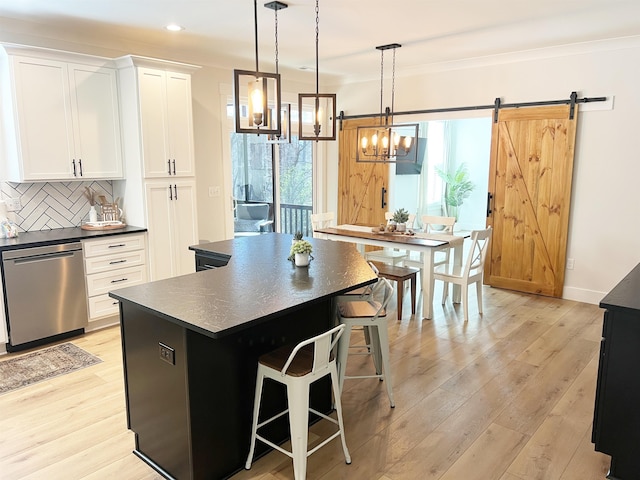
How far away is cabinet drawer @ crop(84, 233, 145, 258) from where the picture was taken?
4430 millimetres

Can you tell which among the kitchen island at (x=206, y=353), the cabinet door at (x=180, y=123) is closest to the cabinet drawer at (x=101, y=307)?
the cabinet door at (x=180, y=123)

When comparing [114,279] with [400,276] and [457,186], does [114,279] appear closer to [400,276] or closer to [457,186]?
[400,276]

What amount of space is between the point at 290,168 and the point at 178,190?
2.52m

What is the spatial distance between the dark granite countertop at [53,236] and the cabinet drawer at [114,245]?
60mm

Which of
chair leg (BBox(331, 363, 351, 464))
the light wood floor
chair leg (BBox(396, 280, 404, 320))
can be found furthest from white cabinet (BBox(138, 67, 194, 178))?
chair leg (BBox(331, 363, 351, 464))

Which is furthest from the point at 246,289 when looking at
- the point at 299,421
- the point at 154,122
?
the point at 154,122

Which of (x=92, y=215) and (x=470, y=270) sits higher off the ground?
(x=92, y=215)

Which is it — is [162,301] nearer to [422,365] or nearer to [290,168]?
[422,365]

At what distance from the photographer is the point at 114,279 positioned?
4.66 metres

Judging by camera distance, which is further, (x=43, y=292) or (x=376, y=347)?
(x=43, y=292)

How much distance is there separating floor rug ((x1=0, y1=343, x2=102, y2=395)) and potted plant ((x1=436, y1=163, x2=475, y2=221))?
710 cm

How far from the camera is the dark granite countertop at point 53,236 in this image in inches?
157

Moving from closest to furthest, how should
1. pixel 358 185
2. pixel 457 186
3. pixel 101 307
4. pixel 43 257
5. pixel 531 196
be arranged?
1. pixel 43 257
2. pixel 101 307
3. pixel 531 196
4. pixel 358 185
5. pixel 457 186

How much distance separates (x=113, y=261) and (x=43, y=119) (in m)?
1.41
